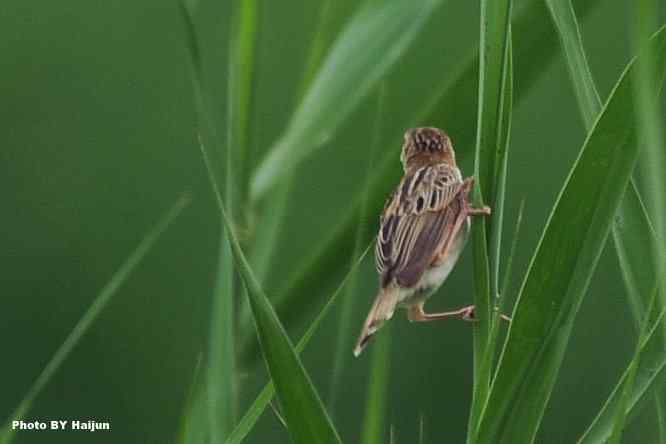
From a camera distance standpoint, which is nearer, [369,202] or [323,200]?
[369,202]

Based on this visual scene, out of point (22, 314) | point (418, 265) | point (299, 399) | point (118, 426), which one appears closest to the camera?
point (299, 399)

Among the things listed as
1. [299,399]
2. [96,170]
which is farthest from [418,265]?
[96,170]

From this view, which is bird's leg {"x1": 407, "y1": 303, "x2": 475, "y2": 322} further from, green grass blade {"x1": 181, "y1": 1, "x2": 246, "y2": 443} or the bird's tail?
green grass blade {"x1": 181, "y1": 1, "x2": 246, "y2": 443}

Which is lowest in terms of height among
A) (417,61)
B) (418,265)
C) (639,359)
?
(639,359)

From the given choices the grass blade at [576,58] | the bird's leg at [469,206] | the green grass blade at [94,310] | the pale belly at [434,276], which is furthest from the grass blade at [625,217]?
the green grass blade at [94,310]

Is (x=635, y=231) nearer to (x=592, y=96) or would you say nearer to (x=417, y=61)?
(x=592, y=96)

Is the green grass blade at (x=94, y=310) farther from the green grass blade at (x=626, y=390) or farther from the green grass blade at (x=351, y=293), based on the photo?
the green grass blade at (x=626, y=390)

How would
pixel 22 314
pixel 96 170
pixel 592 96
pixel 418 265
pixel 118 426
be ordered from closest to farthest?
pixel 592 96
pixel 418 265
pixel 118 426
pixel 22 314
pixel 96 170

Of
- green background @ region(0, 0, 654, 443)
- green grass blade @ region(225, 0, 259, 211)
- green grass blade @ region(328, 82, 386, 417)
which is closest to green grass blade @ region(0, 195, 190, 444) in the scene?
green grass blade @ region(225, 0, 259, 211)
